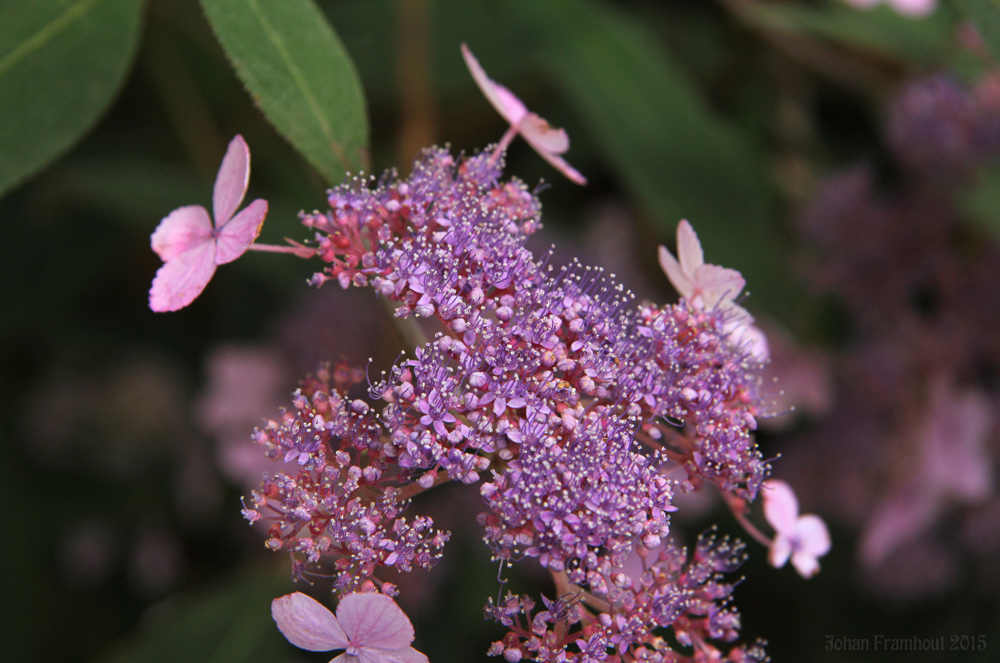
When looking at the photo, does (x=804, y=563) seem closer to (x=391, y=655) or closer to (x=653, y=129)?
(x=391, y=655)

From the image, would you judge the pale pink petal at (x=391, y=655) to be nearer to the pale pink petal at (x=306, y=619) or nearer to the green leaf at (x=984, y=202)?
the pale pink petal at (x=306, y=619)

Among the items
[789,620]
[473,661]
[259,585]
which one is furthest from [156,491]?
[789,620]

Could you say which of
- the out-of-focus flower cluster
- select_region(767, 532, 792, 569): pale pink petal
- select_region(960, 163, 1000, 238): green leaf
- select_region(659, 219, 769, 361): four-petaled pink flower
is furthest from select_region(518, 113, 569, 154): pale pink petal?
select_region(960, 163, 1000, 238): green leaf

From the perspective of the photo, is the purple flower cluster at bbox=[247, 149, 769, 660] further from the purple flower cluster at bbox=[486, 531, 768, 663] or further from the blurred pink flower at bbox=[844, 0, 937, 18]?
the blurred pink flower at bbox=[844, 0, 937, 18]

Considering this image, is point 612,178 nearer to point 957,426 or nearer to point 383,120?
point 383,120

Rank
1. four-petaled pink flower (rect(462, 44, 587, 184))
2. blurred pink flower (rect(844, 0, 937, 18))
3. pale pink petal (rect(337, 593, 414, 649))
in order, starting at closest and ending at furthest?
pale pink petal (rect(337, 593, 414, 649)), four-petaled pink flower (rect(462, 44, 587, 184)), blurred pink flower (rect(844, 0, 937, 18))

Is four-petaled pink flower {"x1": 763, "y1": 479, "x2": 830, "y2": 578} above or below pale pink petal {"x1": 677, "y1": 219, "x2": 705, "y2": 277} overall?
A: below
